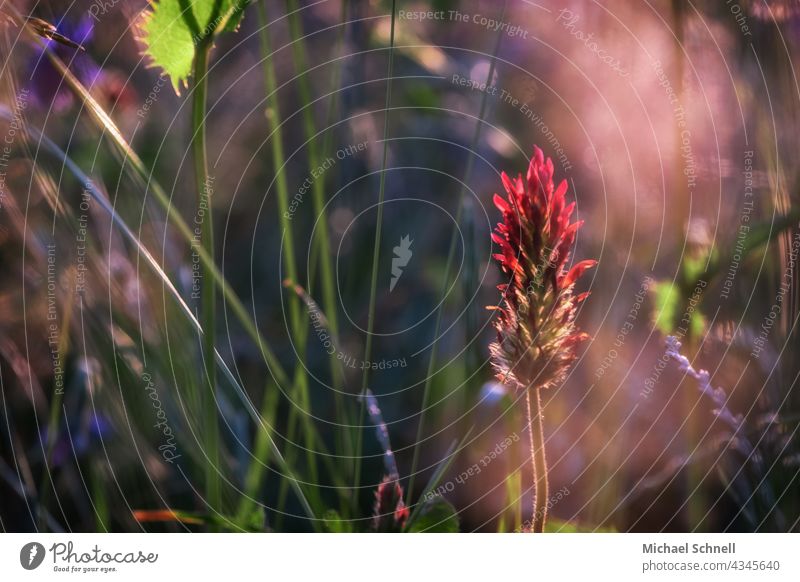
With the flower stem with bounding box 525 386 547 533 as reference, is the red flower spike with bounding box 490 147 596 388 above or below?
above

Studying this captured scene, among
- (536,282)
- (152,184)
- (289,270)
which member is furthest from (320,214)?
(536,282)

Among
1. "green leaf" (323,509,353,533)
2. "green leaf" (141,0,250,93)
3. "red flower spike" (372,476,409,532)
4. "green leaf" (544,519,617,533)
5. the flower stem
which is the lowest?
"green leaf" (323,509,353,533)

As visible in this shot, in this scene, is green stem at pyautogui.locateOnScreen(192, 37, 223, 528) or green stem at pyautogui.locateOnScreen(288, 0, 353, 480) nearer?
green stem at pyautogui.locateOnScreen(192, 37, 223, 528)

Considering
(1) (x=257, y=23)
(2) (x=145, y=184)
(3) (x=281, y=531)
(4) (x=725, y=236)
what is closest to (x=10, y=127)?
(2) (x=145, y=184)

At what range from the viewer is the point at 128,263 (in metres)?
0.83

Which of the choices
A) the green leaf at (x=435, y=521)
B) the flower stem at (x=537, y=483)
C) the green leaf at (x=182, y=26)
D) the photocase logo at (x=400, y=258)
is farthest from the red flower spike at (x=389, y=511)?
the green leaf at (x=182, y=26)

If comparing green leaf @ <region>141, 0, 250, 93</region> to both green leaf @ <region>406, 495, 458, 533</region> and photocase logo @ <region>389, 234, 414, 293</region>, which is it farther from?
green leaf @ <region>406, 495, 458, 533</region>

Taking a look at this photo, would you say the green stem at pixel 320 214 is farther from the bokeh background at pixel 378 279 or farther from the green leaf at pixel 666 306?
the green leaf at pixel 666 306

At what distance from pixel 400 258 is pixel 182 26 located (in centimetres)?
37

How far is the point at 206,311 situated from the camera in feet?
2.47

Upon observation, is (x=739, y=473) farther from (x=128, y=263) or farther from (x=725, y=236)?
(x=128, y=263)

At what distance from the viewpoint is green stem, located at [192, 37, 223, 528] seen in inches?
29.9

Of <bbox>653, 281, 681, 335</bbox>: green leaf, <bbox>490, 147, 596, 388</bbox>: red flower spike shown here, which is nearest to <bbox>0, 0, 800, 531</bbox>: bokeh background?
<bbox>653, 281, 681, 335</bbox>: green leaf
